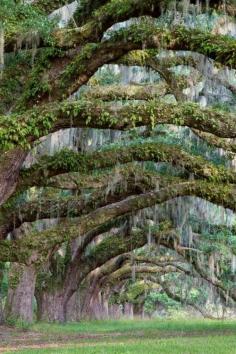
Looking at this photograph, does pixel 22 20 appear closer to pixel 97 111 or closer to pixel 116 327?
pixel 97 111

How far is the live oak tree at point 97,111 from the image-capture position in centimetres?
959

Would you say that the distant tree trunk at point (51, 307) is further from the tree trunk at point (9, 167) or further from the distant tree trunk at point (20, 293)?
the tree trunk at point (9, 167)

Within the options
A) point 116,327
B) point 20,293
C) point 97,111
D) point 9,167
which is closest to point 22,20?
point 97,111

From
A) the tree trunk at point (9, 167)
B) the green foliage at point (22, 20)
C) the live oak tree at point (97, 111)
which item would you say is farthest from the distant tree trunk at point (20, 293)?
the green foliage at point (22, 20)

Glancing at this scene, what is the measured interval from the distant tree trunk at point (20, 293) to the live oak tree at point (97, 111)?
288 centimetres

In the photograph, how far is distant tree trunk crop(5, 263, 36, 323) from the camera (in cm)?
2006

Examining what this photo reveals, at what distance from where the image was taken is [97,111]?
382 inches

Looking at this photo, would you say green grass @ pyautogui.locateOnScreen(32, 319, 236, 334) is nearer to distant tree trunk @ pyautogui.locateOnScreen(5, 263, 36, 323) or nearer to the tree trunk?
distant tree trunk @ pyautogui.locateOnScreen(5, 263, 36, 323)

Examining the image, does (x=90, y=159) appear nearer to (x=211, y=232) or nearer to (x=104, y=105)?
(x=104, y=105)

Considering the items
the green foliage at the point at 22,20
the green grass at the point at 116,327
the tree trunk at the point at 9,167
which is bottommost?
the green grass at the point at 116,327

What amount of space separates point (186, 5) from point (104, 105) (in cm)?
186

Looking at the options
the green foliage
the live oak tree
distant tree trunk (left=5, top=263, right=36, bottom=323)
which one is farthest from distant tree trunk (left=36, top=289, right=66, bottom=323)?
the green foliage

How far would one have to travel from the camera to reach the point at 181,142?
50.3ft

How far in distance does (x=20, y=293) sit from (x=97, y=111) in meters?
11.9
